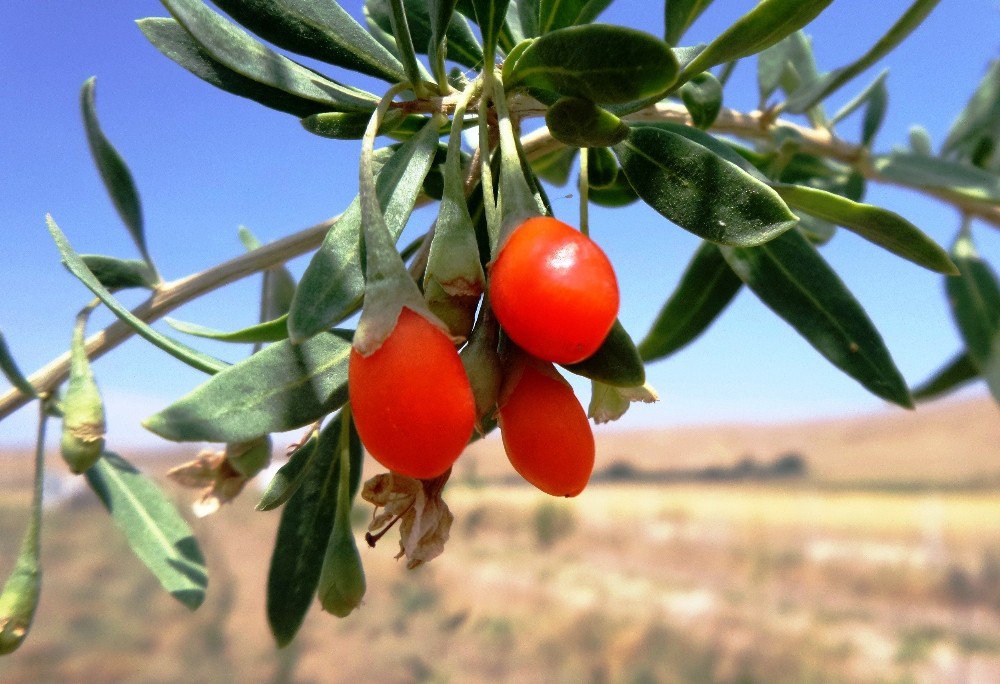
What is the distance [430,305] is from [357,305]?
0.06 m

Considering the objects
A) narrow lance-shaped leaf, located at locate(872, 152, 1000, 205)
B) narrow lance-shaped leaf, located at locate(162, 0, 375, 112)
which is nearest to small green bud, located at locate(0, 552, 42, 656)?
narrow lance-shaped leaf, located at locate(162, 0, 375, 112)

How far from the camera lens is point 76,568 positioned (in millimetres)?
9656

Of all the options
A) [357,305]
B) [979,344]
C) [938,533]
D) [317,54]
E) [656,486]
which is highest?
[317,54]

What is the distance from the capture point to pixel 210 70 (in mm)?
559

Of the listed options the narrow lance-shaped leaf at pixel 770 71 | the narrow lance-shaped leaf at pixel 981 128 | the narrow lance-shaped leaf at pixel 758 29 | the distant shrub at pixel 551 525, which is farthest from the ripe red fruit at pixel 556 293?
the distant shrub at pixel 551 525

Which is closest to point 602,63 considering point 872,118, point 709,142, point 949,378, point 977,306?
point 709,142

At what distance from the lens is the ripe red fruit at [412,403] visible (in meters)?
0.32

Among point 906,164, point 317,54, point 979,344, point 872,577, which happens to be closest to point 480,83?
point 317,54

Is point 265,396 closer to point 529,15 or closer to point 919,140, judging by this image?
point 529,15

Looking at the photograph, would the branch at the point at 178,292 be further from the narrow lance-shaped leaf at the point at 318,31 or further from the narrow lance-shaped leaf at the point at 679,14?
the narrow lance-shaped leaf at the point at 679,14

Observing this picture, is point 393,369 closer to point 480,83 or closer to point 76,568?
point 480,83

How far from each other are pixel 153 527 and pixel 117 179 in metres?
0.41

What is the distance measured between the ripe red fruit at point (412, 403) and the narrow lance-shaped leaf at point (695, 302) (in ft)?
2.16

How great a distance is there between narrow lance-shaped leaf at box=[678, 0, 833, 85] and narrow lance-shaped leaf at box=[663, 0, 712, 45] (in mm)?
130
